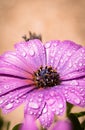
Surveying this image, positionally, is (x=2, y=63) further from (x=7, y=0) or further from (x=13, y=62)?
(x=7, y=0)

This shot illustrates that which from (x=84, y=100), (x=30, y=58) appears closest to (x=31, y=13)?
(x=30, y=58)

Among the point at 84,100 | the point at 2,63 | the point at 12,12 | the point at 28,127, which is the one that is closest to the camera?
the point at 28,127

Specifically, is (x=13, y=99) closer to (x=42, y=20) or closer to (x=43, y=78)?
(x=43, y=78)

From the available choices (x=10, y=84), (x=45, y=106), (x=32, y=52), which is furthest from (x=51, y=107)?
(x=32, y=52)

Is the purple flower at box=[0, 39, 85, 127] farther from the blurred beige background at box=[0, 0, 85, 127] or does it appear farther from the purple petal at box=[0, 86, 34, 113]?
the blurred beige background at box=[0, 0, 85, 127]

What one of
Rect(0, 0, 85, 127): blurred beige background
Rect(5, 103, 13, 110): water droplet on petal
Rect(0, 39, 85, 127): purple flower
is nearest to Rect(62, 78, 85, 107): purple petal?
Rect(0, 39, 85, 127): purple flower
